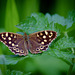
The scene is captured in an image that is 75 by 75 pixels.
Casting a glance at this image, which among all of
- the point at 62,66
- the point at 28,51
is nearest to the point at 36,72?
the point at 62,66

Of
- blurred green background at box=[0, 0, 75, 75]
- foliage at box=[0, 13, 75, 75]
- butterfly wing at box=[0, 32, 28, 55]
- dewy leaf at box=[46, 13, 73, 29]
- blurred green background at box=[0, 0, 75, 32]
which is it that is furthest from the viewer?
blurred green background at box=[0, 0, 75, 32]

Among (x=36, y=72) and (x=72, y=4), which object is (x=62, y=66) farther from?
(x=72, y=4)

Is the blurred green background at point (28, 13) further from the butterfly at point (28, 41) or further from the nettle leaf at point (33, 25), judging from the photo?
the nettle leaf at point (33, 25)

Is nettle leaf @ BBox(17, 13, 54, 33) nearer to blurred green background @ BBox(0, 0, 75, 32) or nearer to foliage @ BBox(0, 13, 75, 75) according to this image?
foliage @ BBox(0, 13, 75, 75)

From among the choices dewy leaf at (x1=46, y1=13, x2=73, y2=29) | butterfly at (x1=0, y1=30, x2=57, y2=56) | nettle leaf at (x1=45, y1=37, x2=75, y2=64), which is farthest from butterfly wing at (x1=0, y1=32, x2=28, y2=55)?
dewy leaf at (x1=46, y1=13, x2=73, y2=29)

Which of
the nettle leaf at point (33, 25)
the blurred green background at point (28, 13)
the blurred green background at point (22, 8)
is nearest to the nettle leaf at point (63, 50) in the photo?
the nettle leaf at point (33, 25)

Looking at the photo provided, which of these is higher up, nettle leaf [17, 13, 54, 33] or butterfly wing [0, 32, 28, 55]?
nettle leaf [17, 13, 54, 33]

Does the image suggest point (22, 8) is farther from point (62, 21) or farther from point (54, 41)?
point (54, 41)
